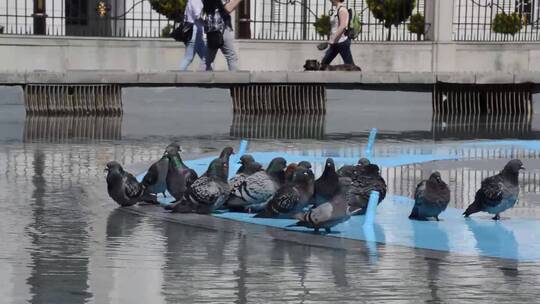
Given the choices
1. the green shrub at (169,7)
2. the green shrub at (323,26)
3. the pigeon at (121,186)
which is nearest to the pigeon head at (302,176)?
the pigeon at (121,186)

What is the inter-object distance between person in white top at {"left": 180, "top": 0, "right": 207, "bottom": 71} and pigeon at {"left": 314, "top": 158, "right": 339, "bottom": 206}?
14.2 meters

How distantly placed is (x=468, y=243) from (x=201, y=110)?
14.8 m

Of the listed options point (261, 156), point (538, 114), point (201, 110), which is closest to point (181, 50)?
point (201, 110)

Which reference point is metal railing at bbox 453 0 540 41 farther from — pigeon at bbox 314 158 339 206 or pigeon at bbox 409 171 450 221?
pigeon at bbox 314 158 339 206

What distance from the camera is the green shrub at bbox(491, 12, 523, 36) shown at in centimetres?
3506

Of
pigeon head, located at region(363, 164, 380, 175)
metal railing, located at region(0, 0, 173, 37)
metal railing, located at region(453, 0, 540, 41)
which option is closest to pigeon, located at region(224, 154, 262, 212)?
pigeon head, located at region(363, 164, 380, 175)

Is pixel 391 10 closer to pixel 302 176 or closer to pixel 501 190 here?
pixel 501 190

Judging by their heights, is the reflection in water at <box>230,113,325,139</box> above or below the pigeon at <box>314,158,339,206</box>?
below

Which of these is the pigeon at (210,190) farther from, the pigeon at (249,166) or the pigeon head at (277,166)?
the pigeon head at (277,166)

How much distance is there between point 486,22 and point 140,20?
8.69 meters

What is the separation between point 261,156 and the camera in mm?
18672

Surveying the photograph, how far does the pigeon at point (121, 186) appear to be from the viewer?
44.8 ft

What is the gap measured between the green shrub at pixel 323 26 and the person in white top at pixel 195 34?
745 centimetres

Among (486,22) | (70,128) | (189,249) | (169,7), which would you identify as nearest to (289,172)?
(189,249)
